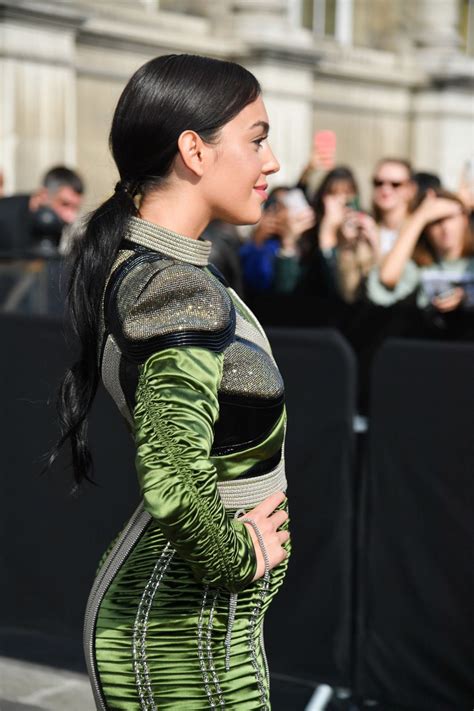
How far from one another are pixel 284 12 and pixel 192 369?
51.5 ft

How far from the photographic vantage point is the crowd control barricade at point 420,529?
4.11 meters

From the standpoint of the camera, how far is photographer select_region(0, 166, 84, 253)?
7.14 meters

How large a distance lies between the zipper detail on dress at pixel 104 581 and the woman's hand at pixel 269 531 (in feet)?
0.64

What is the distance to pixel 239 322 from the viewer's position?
7.58 feet

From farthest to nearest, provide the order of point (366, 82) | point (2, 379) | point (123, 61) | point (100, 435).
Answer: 1. point (366, 82)
2. point (123, 61)
3. point (2, 379)
4. point (100, 435)

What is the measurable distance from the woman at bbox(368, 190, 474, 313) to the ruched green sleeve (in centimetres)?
410

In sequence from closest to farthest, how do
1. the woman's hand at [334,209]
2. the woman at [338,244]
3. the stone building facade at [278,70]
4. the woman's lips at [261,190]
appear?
the woman's lips at [261,190]
the woman at [338,244]
the woman's hand at [334,209]
the stone building facade at [278,70]

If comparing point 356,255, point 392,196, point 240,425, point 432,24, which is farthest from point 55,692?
point 432,24

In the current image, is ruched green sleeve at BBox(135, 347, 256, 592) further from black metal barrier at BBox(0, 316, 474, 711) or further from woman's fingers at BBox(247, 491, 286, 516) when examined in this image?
black metal barrier at BBox(0, 316, 474, 711)

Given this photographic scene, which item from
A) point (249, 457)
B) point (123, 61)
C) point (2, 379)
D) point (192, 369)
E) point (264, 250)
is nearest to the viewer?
point (192, 369)

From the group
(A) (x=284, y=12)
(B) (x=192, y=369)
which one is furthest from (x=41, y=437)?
(A) (x=284, y=12)

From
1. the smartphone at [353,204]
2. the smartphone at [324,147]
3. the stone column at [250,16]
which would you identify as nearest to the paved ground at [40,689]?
the smartphone at [353,204]

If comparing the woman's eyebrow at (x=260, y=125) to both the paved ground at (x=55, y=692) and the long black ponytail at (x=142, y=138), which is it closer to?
the long black ponytail at (x=142, y=138)

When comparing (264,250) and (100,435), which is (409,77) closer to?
(264,250)
